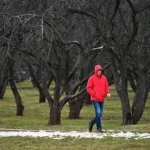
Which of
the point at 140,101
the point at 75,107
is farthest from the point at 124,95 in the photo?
the point at 75,107

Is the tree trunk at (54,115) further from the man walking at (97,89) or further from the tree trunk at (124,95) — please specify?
the man walking at (97,89)

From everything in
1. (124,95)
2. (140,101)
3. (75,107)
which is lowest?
(75,107)

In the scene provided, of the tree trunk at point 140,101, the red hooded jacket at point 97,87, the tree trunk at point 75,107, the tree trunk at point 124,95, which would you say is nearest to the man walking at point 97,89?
the red hooded jacket at point 97,87

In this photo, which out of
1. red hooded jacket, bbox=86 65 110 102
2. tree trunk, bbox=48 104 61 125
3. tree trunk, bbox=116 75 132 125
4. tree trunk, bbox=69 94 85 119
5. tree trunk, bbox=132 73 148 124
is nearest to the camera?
red hooded jacket, bbox=86 65 110 102

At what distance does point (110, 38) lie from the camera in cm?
1934

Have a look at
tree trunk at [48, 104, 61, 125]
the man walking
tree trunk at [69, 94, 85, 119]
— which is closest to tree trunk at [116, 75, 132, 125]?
tree trunk at [48, 104, 61, 125]

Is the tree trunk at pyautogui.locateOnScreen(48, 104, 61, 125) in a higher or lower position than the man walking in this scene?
lower

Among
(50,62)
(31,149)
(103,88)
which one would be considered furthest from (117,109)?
(31,149)

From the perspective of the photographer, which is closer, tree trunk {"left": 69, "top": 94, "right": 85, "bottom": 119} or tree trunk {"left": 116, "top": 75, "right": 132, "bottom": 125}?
tree trunk {"left": 116, "top": 75, "right": 132, "bottom": 125}

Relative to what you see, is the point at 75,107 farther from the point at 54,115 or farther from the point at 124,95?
the point at 124,95

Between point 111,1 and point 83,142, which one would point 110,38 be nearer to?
point 111,1

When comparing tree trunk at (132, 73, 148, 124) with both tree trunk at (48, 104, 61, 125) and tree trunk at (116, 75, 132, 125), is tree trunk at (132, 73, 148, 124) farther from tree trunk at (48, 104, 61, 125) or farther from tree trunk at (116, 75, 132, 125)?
tree trunk at (48, 104, 61, 125)

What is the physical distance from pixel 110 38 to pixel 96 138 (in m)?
7.16

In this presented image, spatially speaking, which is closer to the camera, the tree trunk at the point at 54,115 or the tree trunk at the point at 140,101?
the tree trunk at the point at 140,101
